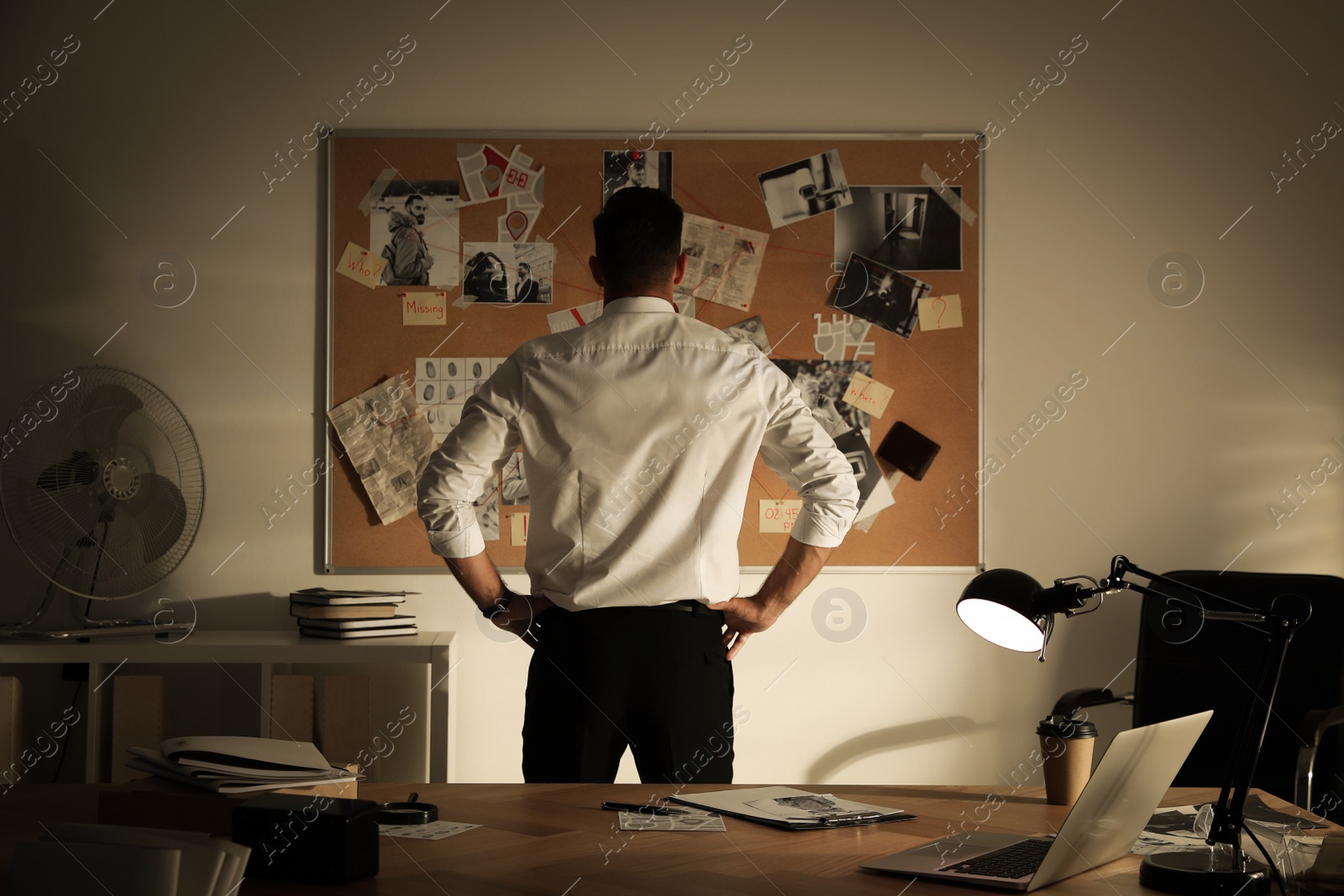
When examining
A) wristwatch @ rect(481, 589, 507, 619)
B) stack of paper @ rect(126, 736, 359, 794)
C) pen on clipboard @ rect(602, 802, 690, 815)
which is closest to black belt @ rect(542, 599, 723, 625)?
wristwatch @ rect(481, 589, 507, 619)

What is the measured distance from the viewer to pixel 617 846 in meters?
1.31

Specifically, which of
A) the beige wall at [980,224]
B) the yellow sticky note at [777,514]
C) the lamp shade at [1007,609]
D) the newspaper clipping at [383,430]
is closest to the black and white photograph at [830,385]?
the yellow sticky note at [777,514]

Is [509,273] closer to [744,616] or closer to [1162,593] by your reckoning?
[744,616]

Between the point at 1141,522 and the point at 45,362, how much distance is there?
3.30m

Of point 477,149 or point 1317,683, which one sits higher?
point 477,149

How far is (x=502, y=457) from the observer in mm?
2244

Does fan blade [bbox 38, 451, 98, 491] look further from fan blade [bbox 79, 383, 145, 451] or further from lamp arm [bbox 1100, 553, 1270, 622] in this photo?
lamp arm [bbox 1100, 553, 1270, 622]

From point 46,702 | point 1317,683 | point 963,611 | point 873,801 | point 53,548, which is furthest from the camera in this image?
point 46,702

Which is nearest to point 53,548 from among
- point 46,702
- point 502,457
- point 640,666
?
point 46,702

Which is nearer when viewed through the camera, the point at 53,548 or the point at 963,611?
the point at 963,611

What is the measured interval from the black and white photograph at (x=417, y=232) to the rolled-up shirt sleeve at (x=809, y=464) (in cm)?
137

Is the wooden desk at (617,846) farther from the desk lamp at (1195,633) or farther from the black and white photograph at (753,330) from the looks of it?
the black and white photograph at (753,330)

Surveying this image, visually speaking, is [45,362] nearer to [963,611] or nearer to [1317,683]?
[963,611]

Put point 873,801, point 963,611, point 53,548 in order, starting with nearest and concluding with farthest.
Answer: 1. point 963,611
2. point 873,801
3. point 53,548
